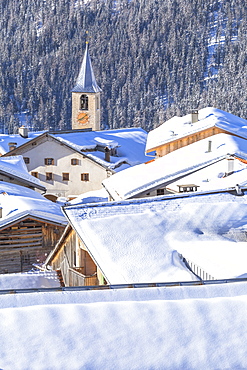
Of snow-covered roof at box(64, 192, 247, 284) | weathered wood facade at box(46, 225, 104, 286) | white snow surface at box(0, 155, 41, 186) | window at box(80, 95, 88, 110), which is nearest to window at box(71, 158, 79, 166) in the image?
white snow surface at box(0, 155, 41, 186)

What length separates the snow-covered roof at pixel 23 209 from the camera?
25062mm

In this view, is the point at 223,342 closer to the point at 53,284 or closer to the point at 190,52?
the point at 53,284

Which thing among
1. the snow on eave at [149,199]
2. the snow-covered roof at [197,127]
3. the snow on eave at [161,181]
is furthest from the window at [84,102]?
the snow on eave at [149,199]

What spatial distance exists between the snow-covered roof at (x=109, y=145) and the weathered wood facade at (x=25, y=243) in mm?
21009

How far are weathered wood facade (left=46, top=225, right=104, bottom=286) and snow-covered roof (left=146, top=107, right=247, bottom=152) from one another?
41.7 ft

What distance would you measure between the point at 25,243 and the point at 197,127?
10.8 m

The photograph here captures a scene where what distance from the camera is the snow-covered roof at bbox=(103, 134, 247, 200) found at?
24.7 metres

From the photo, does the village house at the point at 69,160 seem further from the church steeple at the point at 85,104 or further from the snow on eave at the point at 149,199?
the snow on eave at the point at 149,199

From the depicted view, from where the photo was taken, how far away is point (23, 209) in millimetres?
25391

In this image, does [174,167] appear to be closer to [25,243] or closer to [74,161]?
[25,243]

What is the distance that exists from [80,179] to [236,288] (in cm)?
3859

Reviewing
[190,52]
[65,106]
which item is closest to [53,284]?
[65,106]

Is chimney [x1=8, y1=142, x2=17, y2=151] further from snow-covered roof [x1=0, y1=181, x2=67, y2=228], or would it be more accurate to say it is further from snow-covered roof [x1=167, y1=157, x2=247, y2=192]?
snow-covered roof [x1=167, y1=157, x2=247, y2=192]

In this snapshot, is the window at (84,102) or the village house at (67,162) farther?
the window at (84,102)
